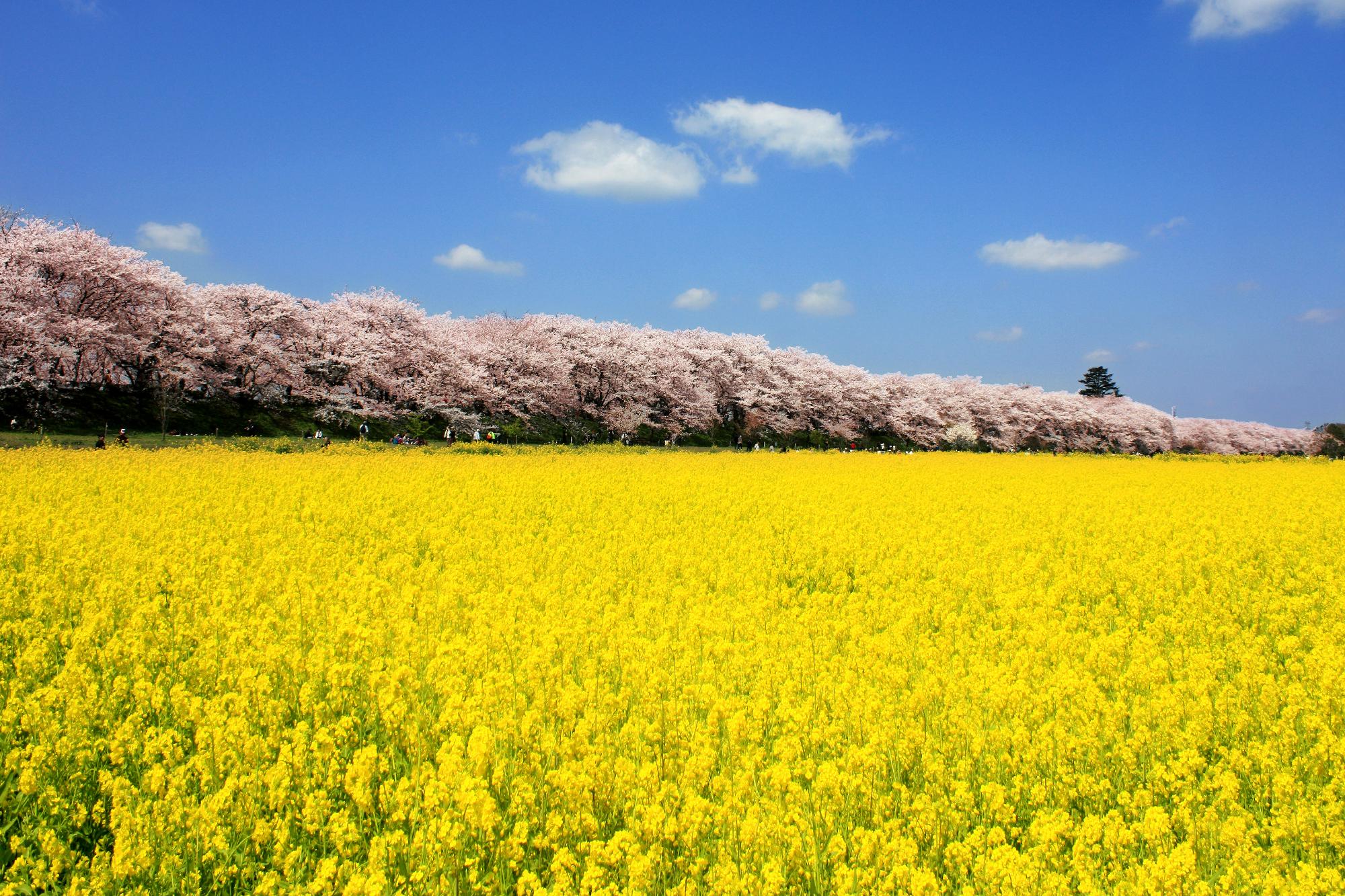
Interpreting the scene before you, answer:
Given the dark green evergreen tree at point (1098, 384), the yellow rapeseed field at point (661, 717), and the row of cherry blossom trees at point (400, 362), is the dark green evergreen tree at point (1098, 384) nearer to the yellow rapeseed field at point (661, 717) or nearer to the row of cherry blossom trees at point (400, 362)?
the row of cherry blossom trees at point (400, 362)

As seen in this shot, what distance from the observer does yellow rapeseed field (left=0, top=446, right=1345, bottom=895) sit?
3.30 meters

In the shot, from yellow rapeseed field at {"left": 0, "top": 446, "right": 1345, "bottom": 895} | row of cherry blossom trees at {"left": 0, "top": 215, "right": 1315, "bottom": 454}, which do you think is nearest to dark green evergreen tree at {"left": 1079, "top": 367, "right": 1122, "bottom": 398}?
row of cherry blossom trees at {"left": 0, "top": 215, "right": 1315, "bottom": 454}

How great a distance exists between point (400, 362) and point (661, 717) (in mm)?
52039

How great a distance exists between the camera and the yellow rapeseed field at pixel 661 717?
330cm

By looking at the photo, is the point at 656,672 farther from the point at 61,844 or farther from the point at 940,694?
the point at 61,844

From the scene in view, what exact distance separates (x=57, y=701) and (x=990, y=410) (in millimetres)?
95852

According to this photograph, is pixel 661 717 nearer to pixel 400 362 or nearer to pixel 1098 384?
pixel 400 362

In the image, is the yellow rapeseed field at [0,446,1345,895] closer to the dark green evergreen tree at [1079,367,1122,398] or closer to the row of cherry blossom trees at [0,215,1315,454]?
the row of cherry blossom trees at [0,215,1315,454]

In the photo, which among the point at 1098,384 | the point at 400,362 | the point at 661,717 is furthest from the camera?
the point at 1098,384

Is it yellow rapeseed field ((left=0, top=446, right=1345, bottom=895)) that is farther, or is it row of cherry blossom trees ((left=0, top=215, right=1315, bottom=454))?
row of cherry blossom trees ((left=0, top=215, right=1315, bottom=454))

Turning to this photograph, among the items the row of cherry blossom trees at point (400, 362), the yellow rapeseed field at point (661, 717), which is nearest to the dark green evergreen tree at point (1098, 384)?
the row of cherry blossom trees at point (400, 362)

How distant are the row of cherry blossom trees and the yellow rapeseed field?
3752 cm

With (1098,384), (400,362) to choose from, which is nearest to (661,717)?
(400,362)

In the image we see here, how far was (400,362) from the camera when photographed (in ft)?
172
